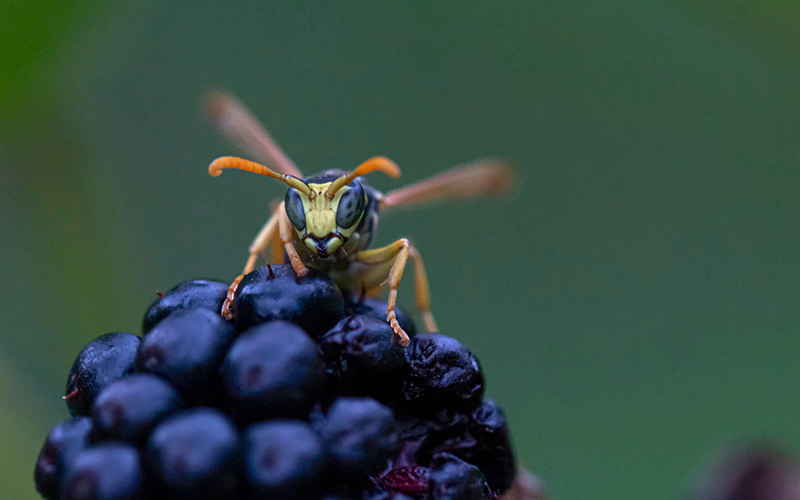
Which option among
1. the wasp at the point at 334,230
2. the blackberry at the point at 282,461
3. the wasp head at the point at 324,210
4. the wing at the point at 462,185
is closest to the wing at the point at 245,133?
the wing at the point at 462,185

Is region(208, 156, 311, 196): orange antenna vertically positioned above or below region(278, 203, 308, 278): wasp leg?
above

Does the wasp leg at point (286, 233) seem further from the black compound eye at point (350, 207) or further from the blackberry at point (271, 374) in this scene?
the blackberry at point (271, 374)

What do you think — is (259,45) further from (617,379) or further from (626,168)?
(617,379)

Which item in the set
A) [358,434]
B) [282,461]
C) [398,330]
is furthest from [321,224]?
[282,461]

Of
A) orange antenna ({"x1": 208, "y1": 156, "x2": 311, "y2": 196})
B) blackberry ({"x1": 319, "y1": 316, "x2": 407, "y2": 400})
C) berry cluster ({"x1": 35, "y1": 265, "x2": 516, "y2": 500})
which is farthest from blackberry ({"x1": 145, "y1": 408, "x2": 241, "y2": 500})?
orange antenna ({"x1": 208, "y1": 156, "x2": 311, "y2": 196})

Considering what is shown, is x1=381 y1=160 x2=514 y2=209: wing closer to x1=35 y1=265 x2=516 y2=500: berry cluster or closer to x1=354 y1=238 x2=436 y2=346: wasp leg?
x1=354 y1=238 x2=436 y2=346: wasp leg

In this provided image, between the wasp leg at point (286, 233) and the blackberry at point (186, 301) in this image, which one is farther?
the wasp leg at point (286, 233)

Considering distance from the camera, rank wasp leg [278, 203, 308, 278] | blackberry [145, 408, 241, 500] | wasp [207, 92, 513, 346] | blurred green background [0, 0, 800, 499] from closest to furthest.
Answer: blackberry [145, 408, 241, 500] → wasp leg [278, 203, 308, 278] → wasp [207, 92, 513, 346] → blurred green background [0, 0, 800, 499]
